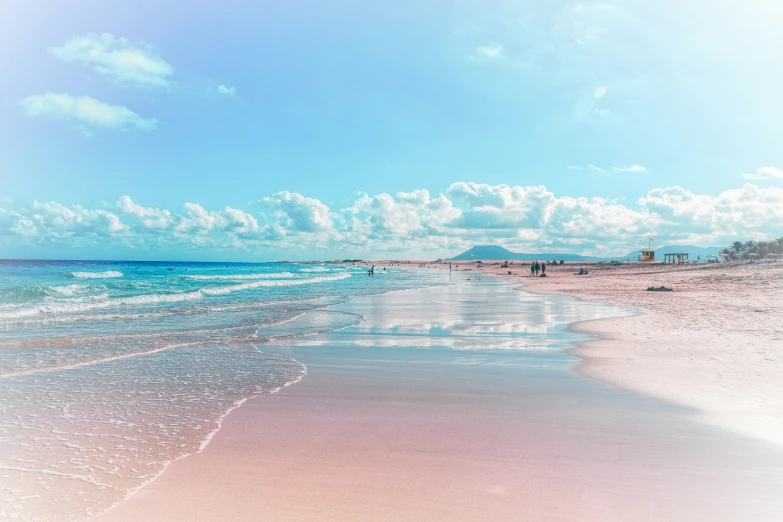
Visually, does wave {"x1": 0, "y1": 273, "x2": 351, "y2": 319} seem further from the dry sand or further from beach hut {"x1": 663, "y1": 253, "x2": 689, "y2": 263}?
beach hut {"x1": 663, "y1": 253, "x2": 689, "y2": 263}

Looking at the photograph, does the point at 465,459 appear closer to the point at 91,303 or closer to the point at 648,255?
the point at 91,303

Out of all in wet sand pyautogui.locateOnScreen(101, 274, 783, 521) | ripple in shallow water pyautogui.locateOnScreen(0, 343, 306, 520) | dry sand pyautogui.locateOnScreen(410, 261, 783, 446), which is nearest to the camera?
wet sand pyautogui.locateOnScreen(101, 274, 783, 521)

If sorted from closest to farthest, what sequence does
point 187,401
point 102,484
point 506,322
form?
point 102,484
point 187,401
point 506,322

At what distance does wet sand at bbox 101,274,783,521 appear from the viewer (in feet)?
12.5

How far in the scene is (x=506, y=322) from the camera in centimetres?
1619

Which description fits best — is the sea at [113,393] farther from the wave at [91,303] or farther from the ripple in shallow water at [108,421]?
the wave at [91,303]

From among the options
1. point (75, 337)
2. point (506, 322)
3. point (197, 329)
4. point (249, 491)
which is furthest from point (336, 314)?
point (249, 491)

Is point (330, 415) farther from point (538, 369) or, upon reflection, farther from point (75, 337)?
point (75, 337)

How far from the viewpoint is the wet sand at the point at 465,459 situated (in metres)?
3.82

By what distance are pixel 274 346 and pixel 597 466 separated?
9.18 metres

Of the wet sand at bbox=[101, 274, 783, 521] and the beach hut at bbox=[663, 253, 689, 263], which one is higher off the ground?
the beach hut at bbox=[663, 253, 689, 263]

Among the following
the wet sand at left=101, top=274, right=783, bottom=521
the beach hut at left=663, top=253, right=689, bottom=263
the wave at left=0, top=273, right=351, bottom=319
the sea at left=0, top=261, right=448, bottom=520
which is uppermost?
the beach hut at left=663, top=253, right=689, bottom=263

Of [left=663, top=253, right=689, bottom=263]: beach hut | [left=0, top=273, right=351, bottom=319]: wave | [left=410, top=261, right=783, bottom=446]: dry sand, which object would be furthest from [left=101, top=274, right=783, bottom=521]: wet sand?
[left=663, top=253, right=689, bottom=263]: beach hut

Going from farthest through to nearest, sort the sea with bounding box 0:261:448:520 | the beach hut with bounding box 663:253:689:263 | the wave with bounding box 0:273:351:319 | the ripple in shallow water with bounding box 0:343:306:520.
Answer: the beach hut with bounding box 663:253:689:263 < the wave with bounding box 0:273:351:319 < the sea with bounding box 0:261:448:520 < the ripple in shallow water with bounding box 0:343:306:520
